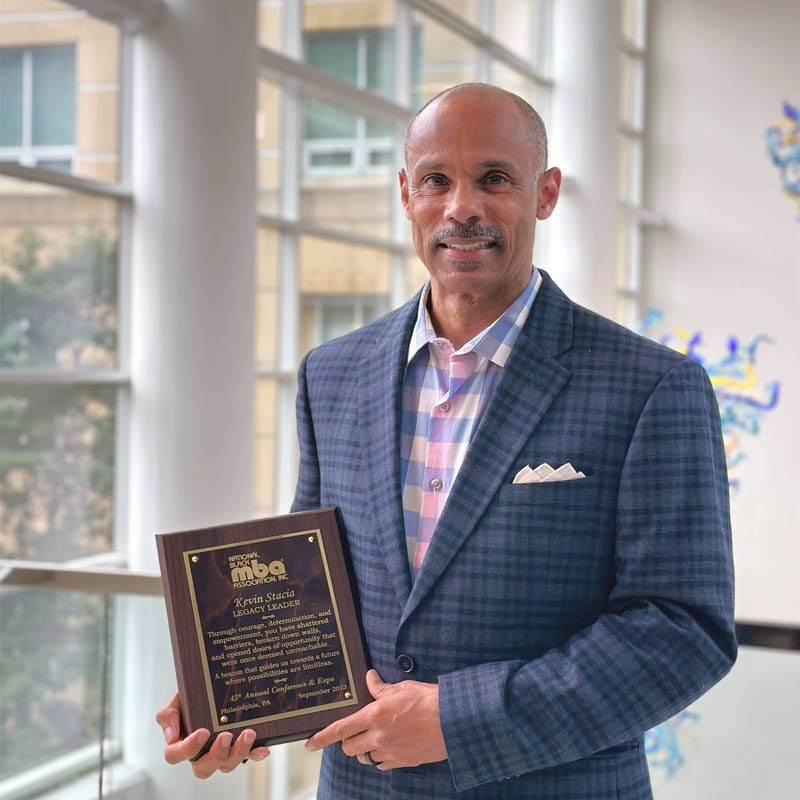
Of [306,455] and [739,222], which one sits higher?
[739,222]

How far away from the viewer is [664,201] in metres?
12.5

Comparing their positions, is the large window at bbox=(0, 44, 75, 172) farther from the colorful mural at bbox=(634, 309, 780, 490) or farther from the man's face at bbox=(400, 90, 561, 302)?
the colorful mural at bbox=(634, 309, 780, 490)

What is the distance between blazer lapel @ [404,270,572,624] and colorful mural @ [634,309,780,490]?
10.7 meters

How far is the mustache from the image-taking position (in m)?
1.36

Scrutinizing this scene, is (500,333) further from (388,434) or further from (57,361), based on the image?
(57,361)

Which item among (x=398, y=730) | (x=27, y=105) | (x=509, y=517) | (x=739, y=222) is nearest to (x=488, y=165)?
(x=509, y=517)

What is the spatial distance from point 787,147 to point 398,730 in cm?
1183

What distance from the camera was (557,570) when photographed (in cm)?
Answer: 130

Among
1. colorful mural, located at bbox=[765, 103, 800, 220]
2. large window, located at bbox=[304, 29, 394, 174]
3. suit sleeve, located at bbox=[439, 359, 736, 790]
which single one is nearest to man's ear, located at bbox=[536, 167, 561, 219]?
suit sleeve, located at bbox=[439, 359, 736, 790]

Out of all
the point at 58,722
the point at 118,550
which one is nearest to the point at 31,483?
the point at 118,550

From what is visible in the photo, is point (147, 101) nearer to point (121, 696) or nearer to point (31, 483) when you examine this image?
point (31, 483)

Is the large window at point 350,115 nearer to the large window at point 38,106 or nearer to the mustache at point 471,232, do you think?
the large window at point 38,106

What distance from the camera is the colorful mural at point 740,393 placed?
38.4 feet

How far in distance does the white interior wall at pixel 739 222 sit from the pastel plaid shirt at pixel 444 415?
10.6m
